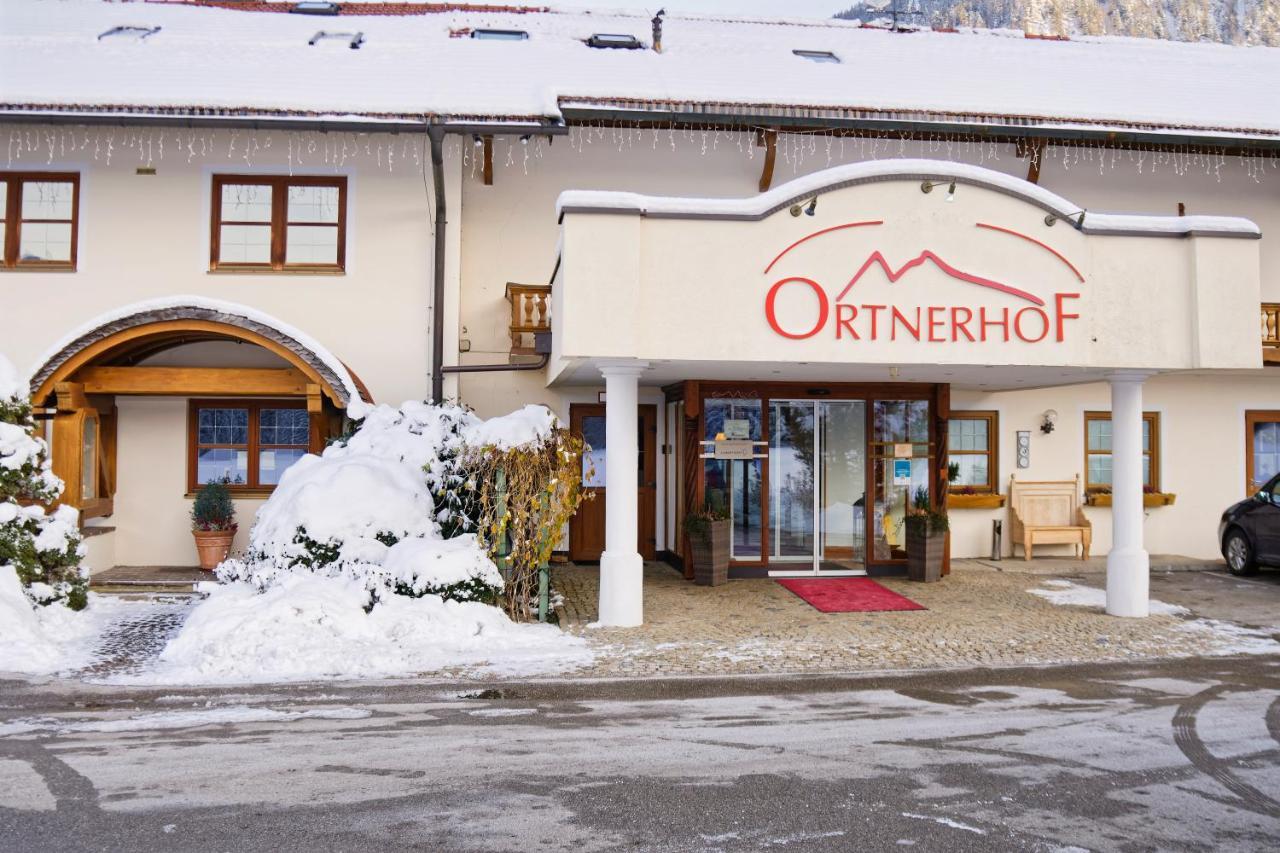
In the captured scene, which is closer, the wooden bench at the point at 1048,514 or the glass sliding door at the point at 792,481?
the glass sliding door at the point at 792,481

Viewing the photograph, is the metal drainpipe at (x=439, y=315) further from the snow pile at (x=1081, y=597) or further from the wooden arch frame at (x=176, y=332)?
the snow pile at (x=1081, y=597)

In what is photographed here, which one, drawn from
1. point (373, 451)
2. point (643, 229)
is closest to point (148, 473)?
point (373, 451)

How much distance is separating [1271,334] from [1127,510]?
5415 millimetres

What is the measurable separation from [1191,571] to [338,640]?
12276mm

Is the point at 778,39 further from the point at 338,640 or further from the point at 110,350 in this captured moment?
the point at 338,640

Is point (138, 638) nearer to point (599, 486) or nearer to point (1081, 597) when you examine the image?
point (599, 486)

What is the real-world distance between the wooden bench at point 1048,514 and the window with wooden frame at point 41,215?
14.3m

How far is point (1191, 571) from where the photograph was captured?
1385cm

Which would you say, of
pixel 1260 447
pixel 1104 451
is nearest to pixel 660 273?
pixel 1104 451

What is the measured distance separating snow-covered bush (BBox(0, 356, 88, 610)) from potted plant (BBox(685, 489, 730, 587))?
23.1 ft

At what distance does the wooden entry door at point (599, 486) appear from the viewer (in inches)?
551

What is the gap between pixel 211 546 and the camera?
12.5 m

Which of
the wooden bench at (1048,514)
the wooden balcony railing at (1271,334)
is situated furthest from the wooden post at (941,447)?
the wooden balcony railing at (1271,334)

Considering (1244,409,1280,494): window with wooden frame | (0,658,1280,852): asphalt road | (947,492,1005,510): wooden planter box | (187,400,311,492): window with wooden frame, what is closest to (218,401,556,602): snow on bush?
(0,658,1280,852): asphalt road
